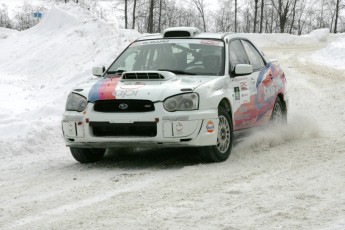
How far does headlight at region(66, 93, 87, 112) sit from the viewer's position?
6910 millimetres

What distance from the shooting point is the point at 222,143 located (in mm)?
7016

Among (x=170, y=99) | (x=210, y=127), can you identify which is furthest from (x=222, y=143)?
(x=170, y=99)

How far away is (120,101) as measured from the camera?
6.67 m

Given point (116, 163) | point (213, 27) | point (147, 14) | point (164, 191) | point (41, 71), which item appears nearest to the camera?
point (164, 191)

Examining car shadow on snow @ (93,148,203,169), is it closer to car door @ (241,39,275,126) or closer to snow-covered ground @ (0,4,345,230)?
snow-covered ground @ (0,4,345,230)

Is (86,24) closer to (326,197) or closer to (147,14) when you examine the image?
(326,197)

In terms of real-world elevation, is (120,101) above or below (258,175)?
above

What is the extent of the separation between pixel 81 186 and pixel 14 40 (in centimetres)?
1736

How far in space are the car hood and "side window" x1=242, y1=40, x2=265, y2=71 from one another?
4.97 feet

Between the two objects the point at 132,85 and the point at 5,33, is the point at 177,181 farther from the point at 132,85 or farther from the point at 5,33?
the point at 5,33

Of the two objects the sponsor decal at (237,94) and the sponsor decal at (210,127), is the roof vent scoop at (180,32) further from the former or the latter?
the sponsor decal at (210,127)

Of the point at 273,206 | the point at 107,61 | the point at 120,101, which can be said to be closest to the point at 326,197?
the point at 273,206

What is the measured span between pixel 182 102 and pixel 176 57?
121cm

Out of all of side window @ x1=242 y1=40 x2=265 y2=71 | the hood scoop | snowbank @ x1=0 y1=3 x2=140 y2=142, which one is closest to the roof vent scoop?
side window @ x1=242 y1=40 x2=265 y2=71
